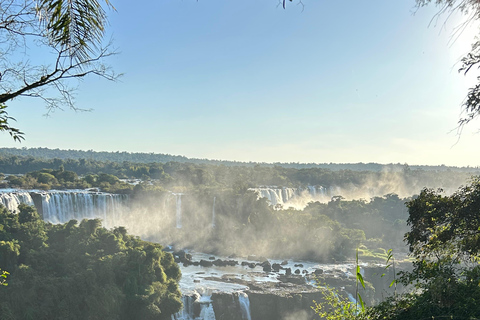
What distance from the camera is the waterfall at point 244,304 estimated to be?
22.9 meters

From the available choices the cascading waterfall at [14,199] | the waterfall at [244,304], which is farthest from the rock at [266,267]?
the cascading waterfall at [14,199]

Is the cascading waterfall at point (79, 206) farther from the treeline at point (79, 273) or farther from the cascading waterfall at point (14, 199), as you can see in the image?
the treeline at point (79, 273)

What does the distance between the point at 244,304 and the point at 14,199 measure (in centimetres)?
1652

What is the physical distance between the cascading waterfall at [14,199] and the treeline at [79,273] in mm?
3728

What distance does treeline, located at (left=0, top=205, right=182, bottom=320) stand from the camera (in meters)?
17.3

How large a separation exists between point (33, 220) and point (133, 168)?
3919cm

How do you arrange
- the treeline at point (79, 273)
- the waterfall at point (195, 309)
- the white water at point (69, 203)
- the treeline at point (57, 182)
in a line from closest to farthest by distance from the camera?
the treeline at point (79, 273)
the waterfall at point (195, 309)
the white water at point (69, 203)
the treeline at point (57, 182)

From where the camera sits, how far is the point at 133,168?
61250 mm

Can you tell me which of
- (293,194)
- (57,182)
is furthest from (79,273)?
(293,194)

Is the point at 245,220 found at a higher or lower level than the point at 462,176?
lower

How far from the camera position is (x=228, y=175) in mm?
65500

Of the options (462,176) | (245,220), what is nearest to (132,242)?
(245,220)

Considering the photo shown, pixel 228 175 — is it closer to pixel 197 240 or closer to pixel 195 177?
pixel 195 177

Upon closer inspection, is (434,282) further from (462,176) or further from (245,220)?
(462,176)
